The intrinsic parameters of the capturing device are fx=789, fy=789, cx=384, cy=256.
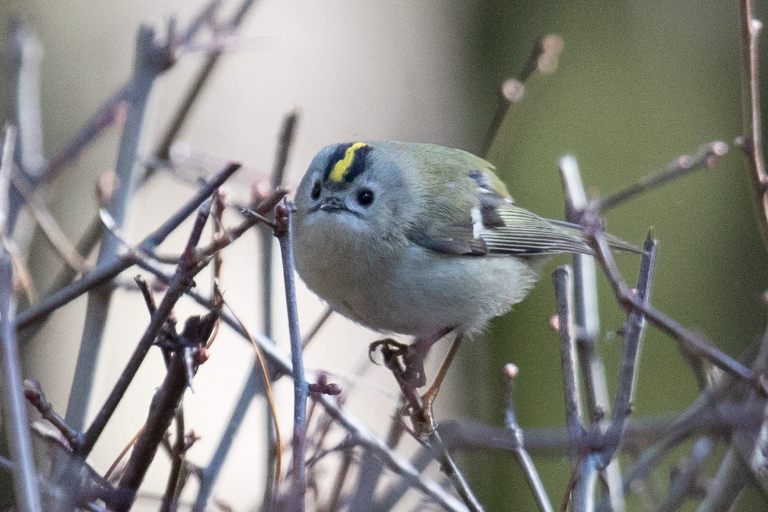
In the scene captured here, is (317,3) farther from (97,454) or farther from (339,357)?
(97,454)

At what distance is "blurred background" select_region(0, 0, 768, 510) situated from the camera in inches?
116

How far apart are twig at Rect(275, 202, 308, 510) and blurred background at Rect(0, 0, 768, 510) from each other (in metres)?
1.47

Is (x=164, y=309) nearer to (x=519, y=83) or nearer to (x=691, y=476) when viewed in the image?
(x=691, y=476)

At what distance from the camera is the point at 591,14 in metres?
4.86

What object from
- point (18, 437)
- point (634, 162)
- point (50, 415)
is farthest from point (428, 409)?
point (634, 162)

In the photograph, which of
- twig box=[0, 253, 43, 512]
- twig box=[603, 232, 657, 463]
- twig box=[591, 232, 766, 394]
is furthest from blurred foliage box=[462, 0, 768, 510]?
twig box=[0, 253, 43, 512]

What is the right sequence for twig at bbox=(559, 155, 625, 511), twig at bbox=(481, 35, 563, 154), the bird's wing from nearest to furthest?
twig at bbox=(559, 155, 625, 511)
twig at bbox=(481, 35, 563, 154)
the bird's wing

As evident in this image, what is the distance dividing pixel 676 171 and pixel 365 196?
73cm

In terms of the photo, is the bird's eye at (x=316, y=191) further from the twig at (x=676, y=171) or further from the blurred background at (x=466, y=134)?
the twig at (x=676, y=171)

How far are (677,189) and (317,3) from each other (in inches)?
84.7

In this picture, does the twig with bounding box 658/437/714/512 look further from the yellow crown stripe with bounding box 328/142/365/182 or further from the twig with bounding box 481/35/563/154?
the yellow crown stripe with bounding box 328/142/365/182

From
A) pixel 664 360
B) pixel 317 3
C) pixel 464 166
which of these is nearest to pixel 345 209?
pixel 464 166

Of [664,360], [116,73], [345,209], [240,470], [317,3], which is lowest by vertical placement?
[240,470]

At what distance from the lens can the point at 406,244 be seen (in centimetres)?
190
